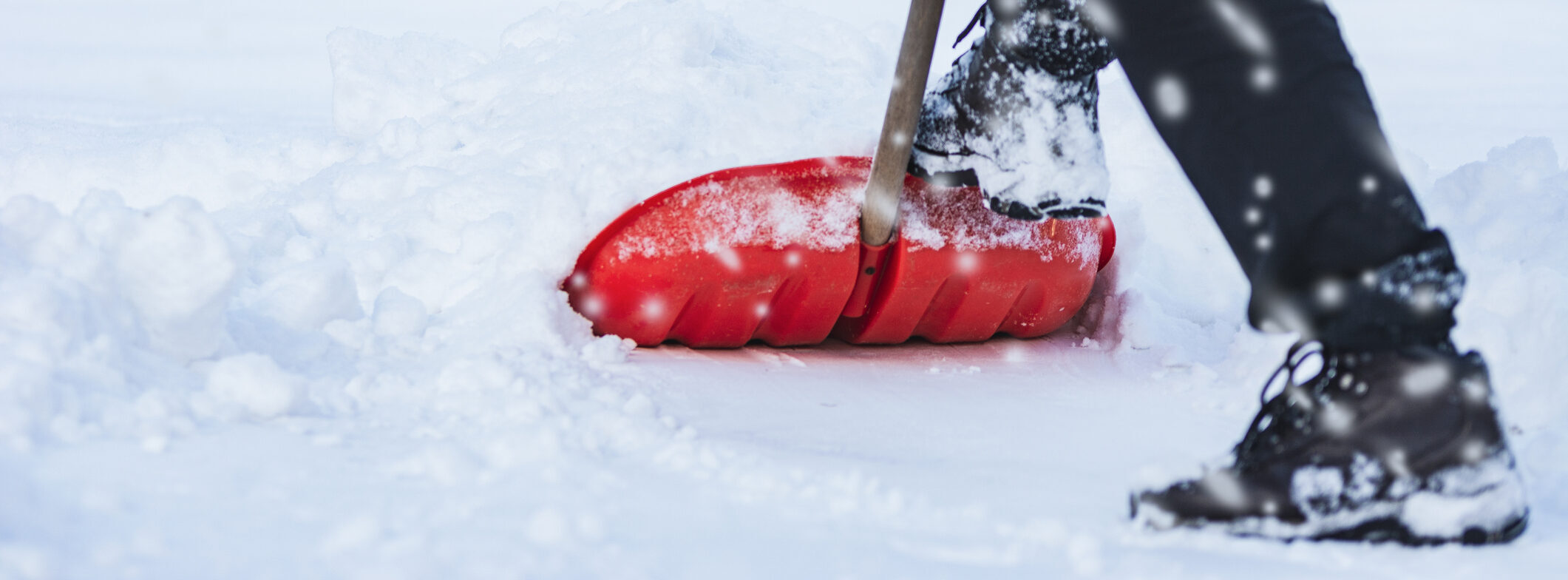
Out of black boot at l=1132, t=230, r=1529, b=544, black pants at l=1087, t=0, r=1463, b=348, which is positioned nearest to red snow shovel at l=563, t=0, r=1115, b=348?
black pants at l=1087, t=0, r=1463, b=348

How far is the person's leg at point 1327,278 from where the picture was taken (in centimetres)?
68

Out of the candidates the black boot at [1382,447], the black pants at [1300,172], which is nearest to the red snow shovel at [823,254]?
the black pants at [1300,172]

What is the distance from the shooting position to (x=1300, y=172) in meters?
0.69

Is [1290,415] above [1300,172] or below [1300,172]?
below

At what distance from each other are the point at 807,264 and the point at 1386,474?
2.28ft

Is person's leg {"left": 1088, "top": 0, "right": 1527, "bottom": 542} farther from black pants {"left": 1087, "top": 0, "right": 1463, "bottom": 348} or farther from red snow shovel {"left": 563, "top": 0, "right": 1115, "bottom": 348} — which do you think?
red snow shovel {"left": 563, "top": 0, "right": 1115, "bottom": 348}

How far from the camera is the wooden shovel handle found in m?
1.13

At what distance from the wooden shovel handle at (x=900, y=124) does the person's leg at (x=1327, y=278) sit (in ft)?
1.30

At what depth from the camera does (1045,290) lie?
141 cm

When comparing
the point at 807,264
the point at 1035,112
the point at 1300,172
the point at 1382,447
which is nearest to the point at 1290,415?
the point at 1382,447

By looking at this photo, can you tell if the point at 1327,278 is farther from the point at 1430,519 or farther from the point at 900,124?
the point at 900,124

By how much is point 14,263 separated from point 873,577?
763 millimetres

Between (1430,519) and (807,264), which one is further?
(807,264)

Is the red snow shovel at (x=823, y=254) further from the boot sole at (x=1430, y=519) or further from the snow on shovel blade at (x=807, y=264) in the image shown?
the boot sole at (x=1430, y=519)
